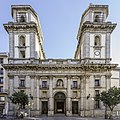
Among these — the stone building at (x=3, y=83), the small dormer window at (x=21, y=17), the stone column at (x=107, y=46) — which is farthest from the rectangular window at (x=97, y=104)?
the stone building at (x=3, y=83)

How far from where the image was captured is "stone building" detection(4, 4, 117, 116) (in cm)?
4144

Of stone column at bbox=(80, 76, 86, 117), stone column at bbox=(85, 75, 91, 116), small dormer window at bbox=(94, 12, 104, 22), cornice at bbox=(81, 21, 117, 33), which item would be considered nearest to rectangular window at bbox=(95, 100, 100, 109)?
stone column at bbox=(85, 75, 91, 116)

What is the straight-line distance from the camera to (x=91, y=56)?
140 ft

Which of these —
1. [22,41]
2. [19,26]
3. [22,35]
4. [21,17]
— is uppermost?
[21,17]

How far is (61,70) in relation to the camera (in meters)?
42.3

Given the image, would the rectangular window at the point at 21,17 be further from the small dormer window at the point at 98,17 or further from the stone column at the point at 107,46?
the stone column at the point at 107,46

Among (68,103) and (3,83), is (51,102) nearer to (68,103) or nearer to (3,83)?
(68,103)

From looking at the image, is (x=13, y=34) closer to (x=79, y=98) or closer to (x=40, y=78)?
(x=40, y=78)

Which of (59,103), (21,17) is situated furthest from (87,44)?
(21,17)

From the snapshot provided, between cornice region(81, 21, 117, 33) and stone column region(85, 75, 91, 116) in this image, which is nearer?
stone column region(85, 75, 91, 116)

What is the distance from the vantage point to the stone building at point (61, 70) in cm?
4144

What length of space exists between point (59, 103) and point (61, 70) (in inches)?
280

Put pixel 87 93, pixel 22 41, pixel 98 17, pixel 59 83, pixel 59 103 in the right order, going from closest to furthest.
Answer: pixel 87 93 < pixel 59 83 < pixel 59 103 < pixel 98 17 < pixel 22 41

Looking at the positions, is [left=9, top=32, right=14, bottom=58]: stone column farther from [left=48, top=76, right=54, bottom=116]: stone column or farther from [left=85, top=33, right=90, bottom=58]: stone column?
[left=85, top=33, right=90, bottom=58]: stone column
